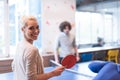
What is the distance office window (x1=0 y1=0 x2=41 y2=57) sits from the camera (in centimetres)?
423

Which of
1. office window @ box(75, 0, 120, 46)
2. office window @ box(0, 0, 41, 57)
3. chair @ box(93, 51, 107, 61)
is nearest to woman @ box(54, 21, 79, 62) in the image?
office window @ box(0, 0, 41, 57)

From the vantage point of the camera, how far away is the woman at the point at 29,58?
1.31 meters

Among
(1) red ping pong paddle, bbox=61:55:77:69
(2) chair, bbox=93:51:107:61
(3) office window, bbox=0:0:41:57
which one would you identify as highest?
(3) office window, bbox=0:0:41:57

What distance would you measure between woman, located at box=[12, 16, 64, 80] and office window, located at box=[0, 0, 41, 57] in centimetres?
287

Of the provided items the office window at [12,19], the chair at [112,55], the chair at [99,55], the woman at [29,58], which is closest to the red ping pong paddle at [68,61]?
the woman at [29,58]

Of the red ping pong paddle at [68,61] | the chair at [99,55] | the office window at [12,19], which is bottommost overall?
the chair at [99,55]

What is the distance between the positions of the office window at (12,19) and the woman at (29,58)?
287 cm

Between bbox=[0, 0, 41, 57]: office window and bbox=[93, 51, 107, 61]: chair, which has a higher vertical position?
bbox=[0, 0, 41, 57]: office window

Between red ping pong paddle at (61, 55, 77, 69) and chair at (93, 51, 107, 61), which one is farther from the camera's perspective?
chair at (93, 51, 107, 61)

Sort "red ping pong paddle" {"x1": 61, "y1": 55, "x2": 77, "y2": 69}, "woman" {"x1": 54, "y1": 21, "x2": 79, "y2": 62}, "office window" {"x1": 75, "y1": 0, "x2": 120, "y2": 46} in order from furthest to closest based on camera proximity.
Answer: "office window" {"x1": 75, "y1": 0, "x2": 120, "y2": 46} < "woman" {"x1": 54, "y1": 21, "x2": 79, "y2": 62} < "red ping pong paddle" {"x1": 61, "y1": 55, "x2": 77, "y2": 69}

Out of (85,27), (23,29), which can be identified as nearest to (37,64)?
(23,29)

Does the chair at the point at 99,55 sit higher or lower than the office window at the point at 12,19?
lower

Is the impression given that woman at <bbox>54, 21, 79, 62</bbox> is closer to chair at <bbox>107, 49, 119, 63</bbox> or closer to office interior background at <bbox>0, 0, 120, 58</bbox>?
office interior background at <bbox>0, 0, 120, 58</bbox>

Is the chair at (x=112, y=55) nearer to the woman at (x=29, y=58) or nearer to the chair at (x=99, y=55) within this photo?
the chair at (x=99, y=55)
